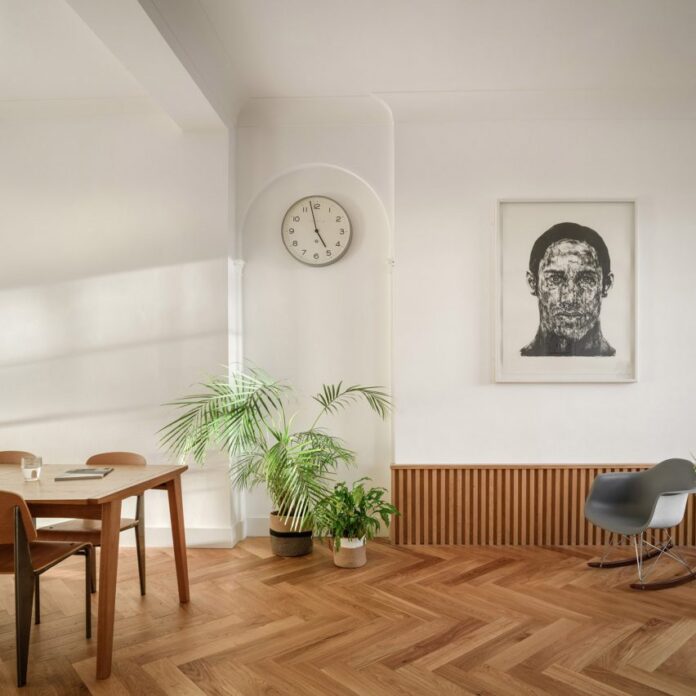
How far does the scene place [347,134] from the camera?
5.02m

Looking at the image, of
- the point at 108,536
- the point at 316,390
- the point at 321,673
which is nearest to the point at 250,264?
the point at 316,390

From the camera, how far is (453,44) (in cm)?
403

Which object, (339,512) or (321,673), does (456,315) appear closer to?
(339,512)

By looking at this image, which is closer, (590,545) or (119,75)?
(119,75)

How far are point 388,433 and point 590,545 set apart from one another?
168 cm

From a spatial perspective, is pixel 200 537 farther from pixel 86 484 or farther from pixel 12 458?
pixel 86 484

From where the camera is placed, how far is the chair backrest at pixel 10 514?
106 inches

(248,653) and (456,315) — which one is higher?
(456,315)

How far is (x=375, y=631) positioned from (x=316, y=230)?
2938mm

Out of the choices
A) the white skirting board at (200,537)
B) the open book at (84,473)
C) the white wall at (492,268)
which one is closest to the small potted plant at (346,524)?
the white wall at (492,268)

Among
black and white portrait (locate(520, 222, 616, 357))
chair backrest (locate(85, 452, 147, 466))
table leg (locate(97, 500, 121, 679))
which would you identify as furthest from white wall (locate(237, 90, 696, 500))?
table leg (locate(97, 500, 121, 679))

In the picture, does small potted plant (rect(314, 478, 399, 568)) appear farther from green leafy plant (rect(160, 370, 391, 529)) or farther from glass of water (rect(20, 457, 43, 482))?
glass of water (rect(20, 457, 43, 482))

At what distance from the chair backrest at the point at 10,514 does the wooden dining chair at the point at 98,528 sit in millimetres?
611

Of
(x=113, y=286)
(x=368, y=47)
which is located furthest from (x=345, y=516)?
(x=368, y=47)
